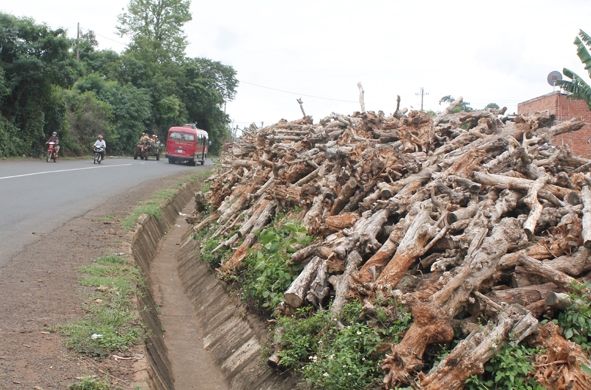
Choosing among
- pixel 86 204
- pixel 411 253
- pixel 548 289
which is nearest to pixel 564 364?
pixel 548 289

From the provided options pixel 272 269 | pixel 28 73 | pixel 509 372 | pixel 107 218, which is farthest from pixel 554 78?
pixel 28 73

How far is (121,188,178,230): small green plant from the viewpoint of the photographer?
11.7m

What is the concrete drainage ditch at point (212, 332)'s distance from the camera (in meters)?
5.86

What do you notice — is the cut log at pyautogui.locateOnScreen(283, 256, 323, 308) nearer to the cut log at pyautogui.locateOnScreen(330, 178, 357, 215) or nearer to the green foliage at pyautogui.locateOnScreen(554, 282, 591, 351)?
the cut log at pyautogui.locateOnScreen(330, 178, 357, 215)

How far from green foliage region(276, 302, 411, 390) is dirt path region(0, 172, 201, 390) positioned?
1409mm

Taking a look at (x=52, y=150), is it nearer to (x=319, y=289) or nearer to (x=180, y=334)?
(x=180, y=334)

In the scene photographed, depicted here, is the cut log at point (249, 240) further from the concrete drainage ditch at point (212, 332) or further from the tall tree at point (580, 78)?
the tall tree at point (580, 78)

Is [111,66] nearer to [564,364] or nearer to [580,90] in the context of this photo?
[580,90]

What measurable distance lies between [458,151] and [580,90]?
2190 millimetres

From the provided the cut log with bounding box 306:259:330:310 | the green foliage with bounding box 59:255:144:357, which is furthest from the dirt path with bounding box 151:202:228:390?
the cut log with bounding box 306:259:330:310

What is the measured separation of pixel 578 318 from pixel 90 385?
345 centimetres

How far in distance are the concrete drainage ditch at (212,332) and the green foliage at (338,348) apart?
29cm

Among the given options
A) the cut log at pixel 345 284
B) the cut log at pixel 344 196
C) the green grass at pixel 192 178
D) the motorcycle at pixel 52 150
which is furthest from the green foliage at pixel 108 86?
the cut log at pixel 345 284

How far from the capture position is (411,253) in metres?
5.43
